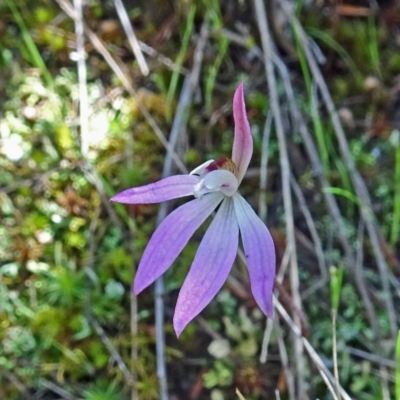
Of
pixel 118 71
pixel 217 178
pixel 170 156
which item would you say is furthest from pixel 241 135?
pixel 118 71

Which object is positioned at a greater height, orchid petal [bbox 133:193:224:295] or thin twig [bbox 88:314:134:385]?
orchid petal [bbox 133:193:224:295]

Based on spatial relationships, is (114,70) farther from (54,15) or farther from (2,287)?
(2,287)

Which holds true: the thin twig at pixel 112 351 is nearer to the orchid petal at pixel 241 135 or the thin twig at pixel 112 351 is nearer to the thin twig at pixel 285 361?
the thin twig at pixel 285 361

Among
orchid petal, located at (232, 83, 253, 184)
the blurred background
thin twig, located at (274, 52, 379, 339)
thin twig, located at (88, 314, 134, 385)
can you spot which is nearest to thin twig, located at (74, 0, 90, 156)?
the blurred background

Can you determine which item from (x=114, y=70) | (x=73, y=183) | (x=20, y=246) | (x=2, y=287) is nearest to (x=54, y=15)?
(x=114, y=70)

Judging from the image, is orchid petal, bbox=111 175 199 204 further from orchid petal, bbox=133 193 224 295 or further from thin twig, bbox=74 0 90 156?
thin twig, bbox=74 0 90 156
